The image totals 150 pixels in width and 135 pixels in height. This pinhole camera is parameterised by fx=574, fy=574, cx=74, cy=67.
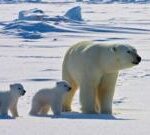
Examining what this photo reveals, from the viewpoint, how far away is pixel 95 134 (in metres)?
3.70

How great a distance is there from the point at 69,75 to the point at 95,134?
8.99 feet

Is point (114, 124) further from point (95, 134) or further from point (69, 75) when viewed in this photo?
point (69, 75)

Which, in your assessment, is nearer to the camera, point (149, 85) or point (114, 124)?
point (114, 124)

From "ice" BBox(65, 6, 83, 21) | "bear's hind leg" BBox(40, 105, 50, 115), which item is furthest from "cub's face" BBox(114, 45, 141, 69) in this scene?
"ice" BBox(65, 6, 83, 21)

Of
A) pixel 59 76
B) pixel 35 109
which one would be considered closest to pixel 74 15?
pixel 59 76

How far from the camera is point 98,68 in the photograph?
5.83 meters

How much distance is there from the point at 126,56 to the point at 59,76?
152 inches

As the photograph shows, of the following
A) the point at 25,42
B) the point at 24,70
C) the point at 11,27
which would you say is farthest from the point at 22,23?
the point at 24,70

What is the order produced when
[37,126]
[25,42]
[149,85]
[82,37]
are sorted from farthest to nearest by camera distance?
[82,37], [25,42], [149,85], [37,126]

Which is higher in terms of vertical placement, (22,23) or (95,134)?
(95,134)

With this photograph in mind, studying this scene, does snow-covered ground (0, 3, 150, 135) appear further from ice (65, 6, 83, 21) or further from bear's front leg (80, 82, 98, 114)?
ice (65, 6, 83, 21)

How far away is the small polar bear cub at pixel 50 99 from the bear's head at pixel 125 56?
60 centimetres

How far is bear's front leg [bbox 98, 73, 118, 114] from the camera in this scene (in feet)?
19.5

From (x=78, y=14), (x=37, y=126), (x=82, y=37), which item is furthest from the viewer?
(x=78, y=14)
